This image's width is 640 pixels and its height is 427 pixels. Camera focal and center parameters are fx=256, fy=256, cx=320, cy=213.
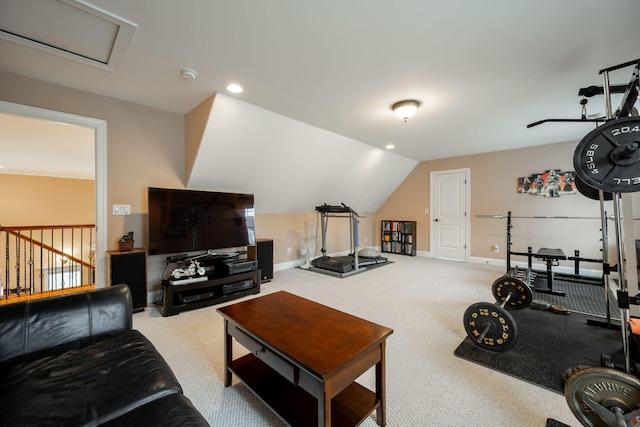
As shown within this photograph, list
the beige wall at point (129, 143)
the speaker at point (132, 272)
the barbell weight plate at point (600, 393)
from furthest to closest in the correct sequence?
the speaker at point (132, 272)
the beige wall at point (129, 143)
the barbell weight plate at point (600, 393)

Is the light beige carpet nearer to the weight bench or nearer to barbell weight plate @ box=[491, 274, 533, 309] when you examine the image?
barbell weight plate @ box=[491, 274, 533, 309]

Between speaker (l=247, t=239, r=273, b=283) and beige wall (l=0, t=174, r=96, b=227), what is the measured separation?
6.53 metres

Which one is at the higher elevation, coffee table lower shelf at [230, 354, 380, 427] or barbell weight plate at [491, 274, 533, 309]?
barbell weight plate at [491, 274, 533, 309]

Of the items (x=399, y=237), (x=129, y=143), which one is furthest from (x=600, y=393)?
(x=399, y=237)

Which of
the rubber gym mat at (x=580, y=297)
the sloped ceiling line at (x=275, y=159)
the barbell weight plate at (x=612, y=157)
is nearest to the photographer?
the barbell weight plate at (x=612, y=157)

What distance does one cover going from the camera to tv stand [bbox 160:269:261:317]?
9.30 ft

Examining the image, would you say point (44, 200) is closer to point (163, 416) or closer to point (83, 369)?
point (83, 369)

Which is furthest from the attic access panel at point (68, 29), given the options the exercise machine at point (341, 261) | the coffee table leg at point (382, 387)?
the exercise machine at point (341, 261)

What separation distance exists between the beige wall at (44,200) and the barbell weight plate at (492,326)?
30.9 ft

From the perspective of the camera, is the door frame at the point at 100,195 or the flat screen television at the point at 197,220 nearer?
the door frame at the point at 100,195

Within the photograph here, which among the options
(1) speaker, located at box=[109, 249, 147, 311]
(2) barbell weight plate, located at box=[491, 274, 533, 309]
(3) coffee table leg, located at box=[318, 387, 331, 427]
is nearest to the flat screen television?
(1) speaker, located at box=[109, 249, 147, 311]

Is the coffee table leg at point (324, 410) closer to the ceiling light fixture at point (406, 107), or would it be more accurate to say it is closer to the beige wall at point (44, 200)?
the ceiling light fixture at point (406, 107)

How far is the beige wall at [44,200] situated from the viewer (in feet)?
20.4

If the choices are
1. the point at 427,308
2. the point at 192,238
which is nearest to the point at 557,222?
the point at 427,308
